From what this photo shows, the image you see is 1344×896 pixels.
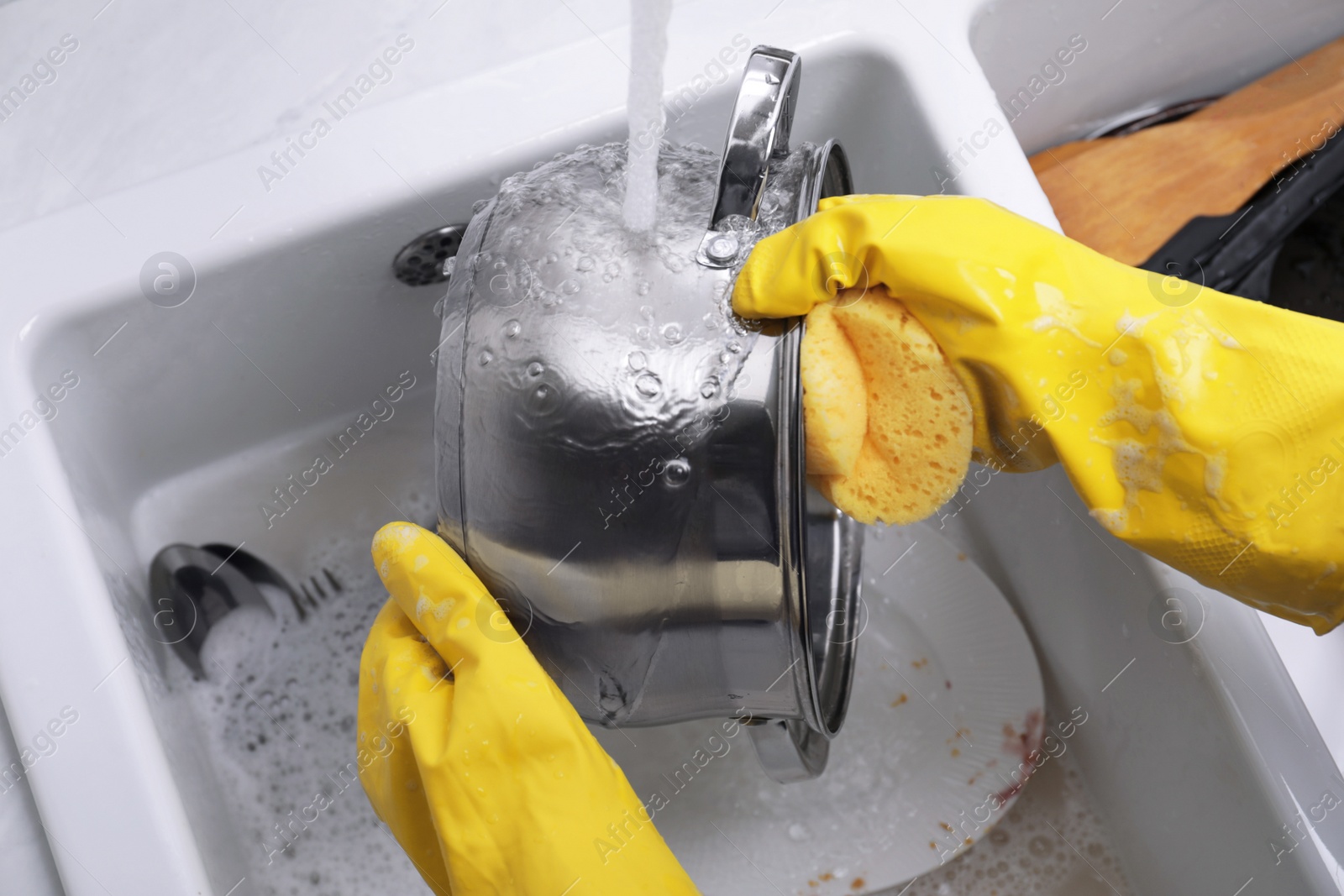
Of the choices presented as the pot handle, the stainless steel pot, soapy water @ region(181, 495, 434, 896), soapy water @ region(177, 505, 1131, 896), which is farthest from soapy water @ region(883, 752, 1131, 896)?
the pot handle

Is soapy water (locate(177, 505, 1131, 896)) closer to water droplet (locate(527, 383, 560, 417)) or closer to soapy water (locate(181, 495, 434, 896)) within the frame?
soapy water (locate(181, 495, 434, 896))

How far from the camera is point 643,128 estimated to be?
52 cm

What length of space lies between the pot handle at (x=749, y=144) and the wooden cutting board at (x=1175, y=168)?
0.46 m

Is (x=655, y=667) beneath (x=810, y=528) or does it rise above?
above

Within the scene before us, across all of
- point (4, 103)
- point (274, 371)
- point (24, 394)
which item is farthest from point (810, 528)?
point (4, 103)

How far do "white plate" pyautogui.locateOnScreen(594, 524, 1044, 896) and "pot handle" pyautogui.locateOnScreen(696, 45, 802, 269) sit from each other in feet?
1.46

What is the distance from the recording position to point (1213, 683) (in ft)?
1.91

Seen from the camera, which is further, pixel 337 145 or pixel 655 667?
pixel 337 145

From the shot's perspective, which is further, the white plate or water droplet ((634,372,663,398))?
the white plate

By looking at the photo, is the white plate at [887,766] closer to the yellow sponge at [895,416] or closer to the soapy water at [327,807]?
the soapy water at [327,807]

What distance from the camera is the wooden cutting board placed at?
85cm

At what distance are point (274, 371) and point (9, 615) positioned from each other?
0.28 metres

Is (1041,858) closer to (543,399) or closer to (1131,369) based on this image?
(1131,369)

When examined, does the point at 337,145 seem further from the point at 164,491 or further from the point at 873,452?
the point at 873,452
